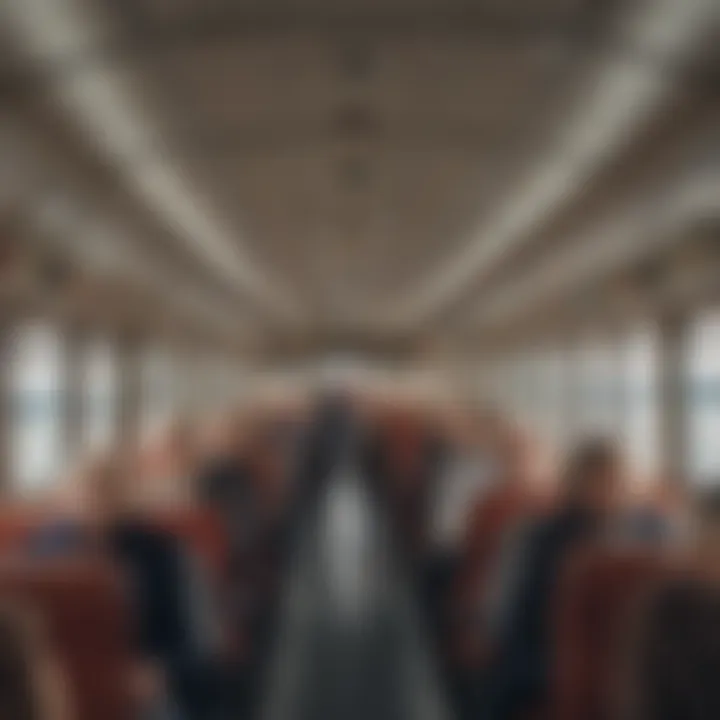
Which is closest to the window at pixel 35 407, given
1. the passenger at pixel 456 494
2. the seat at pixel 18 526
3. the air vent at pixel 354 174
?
the seat at pixel 18 526

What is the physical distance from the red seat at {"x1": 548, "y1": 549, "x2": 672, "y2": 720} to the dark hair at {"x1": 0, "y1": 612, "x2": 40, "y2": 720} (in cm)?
114

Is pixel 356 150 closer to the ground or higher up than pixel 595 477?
higher up

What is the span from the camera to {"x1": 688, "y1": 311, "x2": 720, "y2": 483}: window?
263 centimetres

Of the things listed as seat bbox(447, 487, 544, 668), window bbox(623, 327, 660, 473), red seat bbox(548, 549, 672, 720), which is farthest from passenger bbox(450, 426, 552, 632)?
window bbox(623, 327, 660, 473)

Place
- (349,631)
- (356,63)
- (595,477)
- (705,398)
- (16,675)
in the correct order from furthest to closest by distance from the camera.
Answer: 1. (349,631)
2. (595,477)
3. (705,398)
4. (356,63)
5. (16,675)

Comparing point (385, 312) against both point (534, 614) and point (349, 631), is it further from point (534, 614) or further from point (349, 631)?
point (349, 631)

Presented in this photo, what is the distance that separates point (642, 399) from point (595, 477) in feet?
1.39

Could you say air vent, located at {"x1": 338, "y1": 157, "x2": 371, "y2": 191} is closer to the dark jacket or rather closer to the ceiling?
the ceiling

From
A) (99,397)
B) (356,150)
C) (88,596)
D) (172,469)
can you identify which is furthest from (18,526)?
(356,150)

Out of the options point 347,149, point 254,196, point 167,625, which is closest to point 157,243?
point 254,196

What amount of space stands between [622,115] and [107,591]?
157 cm

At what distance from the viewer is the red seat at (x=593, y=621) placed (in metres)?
2.95

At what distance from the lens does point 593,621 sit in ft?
10.7

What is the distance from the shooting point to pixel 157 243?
3.08m
